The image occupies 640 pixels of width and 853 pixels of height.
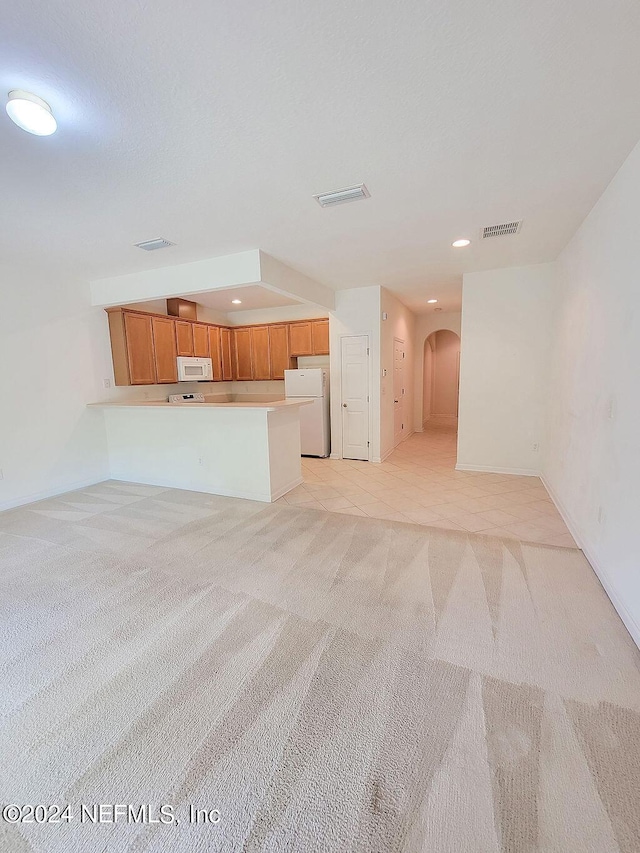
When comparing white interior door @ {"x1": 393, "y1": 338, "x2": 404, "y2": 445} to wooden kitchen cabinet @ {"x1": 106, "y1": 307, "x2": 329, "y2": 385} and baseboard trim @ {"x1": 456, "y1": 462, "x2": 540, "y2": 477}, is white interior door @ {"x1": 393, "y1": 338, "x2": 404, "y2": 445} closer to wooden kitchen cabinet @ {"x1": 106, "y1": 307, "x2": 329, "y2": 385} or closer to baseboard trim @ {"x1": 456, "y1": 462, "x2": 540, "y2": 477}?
wooden kitchen cabinet @ {"x1": 106, "y1": 307, "x2": 329, "y2": 385}

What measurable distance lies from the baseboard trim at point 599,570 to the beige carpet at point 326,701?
62mm

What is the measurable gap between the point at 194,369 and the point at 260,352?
1331 millimetres

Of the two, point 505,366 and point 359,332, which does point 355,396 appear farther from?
point 505,366

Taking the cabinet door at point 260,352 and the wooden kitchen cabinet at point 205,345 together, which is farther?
the cabinet door at point 260,352

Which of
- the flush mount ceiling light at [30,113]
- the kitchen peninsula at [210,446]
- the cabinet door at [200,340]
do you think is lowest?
the kitchen peninsula at [210,446]

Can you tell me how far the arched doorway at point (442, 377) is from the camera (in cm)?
964

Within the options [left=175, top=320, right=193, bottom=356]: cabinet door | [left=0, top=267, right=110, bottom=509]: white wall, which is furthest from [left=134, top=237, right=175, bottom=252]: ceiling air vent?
[left=175, top=320, right=193, bottom=356]: cabinet door

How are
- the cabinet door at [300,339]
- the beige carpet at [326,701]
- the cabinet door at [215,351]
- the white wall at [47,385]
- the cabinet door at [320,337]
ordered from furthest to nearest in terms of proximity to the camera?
the cabinet door at [215,351]
the cabinet door at [300,339]
the cabinet door at [320,337]
the white wall at [47,385]
the beige carpet at [326,701]

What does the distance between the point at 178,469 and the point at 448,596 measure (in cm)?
361

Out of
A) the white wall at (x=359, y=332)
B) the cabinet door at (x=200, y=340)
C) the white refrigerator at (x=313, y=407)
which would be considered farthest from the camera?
the cabinet door at (x=200, y=340)

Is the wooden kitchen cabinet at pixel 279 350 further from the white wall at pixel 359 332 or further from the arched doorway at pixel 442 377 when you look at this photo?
the arched doorway at pixel 442 377

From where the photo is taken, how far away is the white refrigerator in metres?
5.85

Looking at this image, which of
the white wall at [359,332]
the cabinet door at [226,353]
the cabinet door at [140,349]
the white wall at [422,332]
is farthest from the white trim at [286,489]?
the white wall at [422,332]

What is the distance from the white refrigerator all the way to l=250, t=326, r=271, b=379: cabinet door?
75 centimetres
